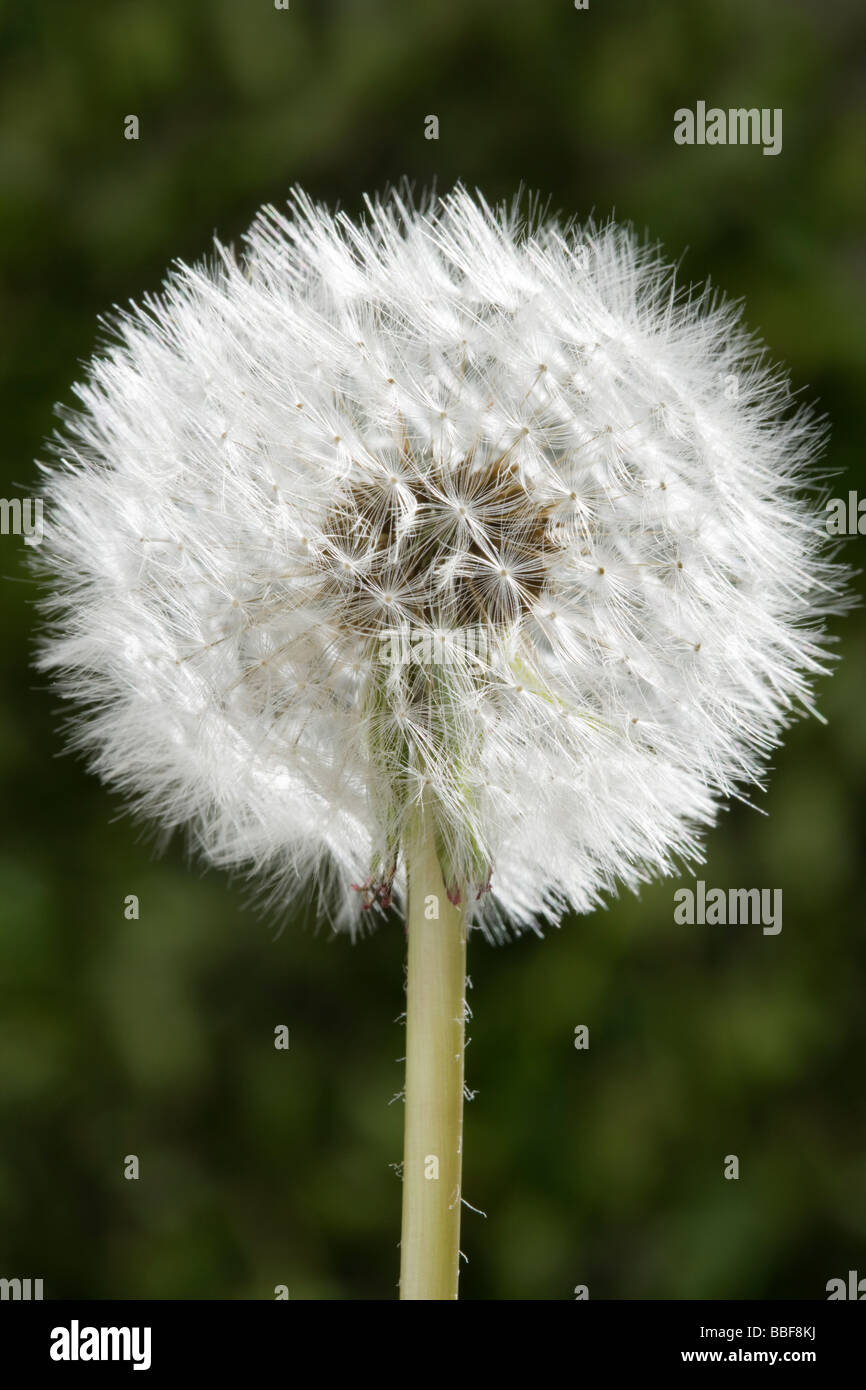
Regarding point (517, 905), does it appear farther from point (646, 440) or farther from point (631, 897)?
point (631, 897)

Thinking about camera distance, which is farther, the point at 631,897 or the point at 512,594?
the point at 631,897

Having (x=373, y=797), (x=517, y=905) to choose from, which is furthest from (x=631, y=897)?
(x=373, y=797)

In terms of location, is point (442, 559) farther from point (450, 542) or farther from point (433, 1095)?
point (433, 1095)

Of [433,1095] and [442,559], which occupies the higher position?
[442,559]

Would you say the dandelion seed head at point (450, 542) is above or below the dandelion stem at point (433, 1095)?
above

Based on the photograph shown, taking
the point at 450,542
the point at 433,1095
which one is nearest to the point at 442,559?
the point at 450,542

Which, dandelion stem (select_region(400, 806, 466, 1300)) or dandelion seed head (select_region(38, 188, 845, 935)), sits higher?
dandelion seed head (select_region(38, 188, 845, 935))
